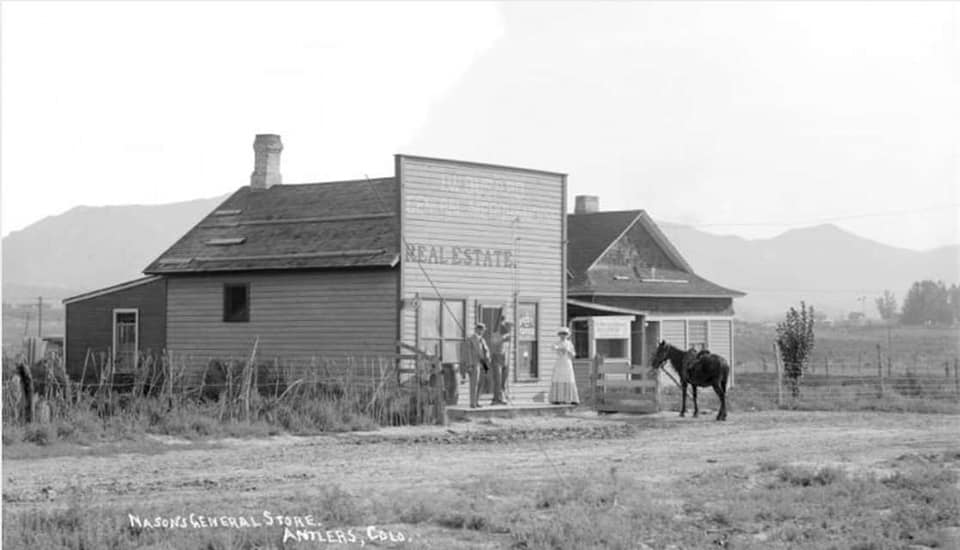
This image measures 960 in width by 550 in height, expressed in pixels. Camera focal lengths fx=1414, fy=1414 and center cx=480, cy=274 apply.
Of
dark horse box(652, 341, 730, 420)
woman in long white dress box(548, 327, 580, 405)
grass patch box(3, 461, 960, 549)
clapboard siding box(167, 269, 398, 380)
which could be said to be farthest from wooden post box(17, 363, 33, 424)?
dark horse box(652, 341, 730, 420)

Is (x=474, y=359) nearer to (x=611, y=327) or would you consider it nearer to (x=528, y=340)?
(x=528, y=340)

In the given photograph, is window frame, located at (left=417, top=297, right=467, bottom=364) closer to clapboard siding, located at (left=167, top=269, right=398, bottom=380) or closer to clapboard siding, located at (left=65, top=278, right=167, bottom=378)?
clapboard siding, located at (left=167, top=269, right=398, bottom=380)

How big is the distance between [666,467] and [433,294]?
36.9 ft

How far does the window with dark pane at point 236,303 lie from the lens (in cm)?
3112

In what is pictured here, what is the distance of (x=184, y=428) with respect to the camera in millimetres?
21016

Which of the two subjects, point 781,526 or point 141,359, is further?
point 141,359

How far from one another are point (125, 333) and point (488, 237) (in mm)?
9997

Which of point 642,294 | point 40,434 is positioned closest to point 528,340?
point 642,294

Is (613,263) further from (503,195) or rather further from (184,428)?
(184,428)

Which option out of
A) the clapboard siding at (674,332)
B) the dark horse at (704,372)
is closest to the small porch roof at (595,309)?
the clapboard siding at (674,332)

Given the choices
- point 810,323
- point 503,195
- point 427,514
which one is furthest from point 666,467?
point 810,323

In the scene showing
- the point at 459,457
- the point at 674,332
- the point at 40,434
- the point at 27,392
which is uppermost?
the point at 674,332

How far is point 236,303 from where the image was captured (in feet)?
103

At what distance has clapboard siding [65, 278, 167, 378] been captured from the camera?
33.5m
